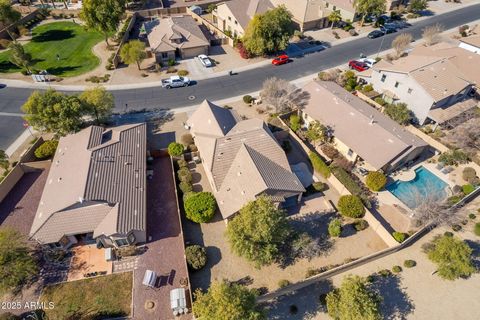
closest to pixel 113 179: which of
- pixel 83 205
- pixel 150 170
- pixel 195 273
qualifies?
pixel 83 205

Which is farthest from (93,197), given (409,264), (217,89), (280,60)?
(280,60)

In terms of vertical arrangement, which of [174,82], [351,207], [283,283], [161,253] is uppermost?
[174,82]

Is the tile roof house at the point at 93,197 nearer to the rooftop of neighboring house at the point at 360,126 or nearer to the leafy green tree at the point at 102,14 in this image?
the rooftop of neighboring house at the point at 360,126

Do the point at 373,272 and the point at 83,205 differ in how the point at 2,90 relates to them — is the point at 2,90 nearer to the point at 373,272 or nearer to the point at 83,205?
the point at 83,205

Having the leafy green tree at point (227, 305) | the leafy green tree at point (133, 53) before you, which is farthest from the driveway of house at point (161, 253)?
the leafy green tree at point (133, 53)

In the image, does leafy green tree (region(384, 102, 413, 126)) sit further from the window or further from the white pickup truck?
the window

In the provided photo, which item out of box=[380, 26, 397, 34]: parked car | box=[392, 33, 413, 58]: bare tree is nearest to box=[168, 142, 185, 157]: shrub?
box=[392, 33, 413, 58]: bare tree

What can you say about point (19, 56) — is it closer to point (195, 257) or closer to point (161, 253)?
point (161, 253)
